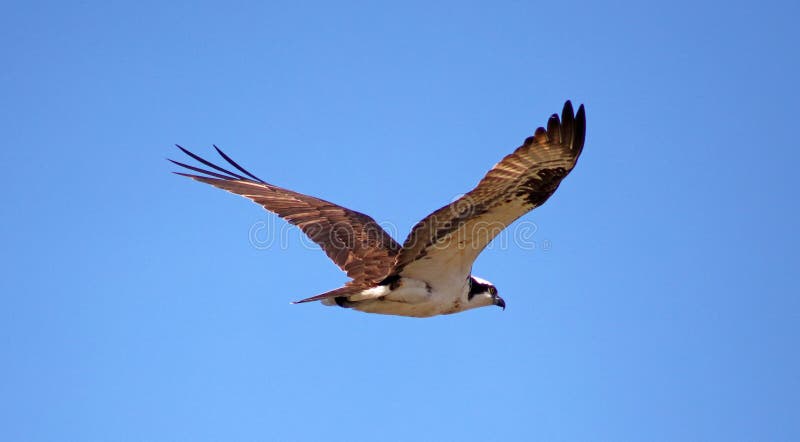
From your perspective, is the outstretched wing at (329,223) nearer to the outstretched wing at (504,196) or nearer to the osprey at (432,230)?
the osprey at (432,230)

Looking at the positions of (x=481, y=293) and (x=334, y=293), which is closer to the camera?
(x=334, y=293)

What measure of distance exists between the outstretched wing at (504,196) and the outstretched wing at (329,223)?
92 cm

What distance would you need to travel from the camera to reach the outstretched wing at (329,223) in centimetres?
909

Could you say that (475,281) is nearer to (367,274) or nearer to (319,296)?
(367,274)

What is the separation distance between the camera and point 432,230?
7531 mm

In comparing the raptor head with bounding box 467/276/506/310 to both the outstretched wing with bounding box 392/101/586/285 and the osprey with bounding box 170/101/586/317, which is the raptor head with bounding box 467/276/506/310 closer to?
the osprey with bounding box 170/101/586/317

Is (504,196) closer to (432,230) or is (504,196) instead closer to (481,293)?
(432,230)

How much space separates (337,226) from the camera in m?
10.0

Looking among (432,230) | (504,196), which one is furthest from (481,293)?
(504,196)

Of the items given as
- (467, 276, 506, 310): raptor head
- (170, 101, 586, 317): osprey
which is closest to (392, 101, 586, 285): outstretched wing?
(170, 101, 586, 317): osprey

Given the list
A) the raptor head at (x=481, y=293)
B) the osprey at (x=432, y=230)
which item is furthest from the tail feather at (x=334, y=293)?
the raptor head at (x=481, y=293)

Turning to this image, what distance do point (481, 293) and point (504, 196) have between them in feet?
5.82

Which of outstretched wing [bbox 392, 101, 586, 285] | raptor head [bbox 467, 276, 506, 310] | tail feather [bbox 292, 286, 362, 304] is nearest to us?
outstretched wing [bbox 392, 101, 586, 285]

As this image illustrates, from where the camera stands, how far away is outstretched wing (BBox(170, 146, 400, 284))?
9086mm
